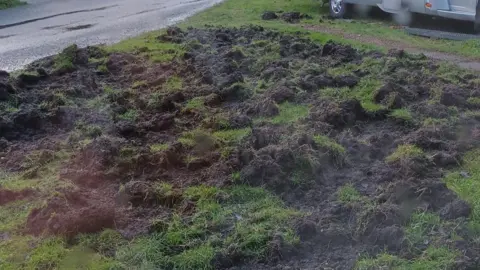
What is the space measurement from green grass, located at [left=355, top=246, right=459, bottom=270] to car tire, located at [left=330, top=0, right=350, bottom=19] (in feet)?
38.1

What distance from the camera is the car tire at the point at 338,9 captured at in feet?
51.0

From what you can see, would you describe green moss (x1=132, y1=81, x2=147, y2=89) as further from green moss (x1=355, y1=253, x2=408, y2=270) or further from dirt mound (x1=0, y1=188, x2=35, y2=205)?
green moss (x1=355, y1=253, x2=408, y2=270)

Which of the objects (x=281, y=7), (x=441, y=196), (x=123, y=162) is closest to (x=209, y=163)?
(x=123, y=162)

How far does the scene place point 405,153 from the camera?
612cm

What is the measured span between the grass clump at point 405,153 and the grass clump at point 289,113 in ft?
4.55

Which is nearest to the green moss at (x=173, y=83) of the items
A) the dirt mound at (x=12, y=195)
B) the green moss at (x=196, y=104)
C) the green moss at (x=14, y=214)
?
the green moss at (x=196, y=104)

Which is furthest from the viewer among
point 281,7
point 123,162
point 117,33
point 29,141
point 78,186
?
point 281,7

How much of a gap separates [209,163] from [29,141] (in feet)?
7.34

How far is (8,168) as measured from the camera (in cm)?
659

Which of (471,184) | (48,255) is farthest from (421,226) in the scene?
(48,255)

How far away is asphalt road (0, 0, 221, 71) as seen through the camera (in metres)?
12.8

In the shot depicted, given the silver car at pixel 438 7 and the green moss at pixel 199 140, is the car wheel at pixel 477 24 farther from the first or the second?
the green moss at pixel 199 140

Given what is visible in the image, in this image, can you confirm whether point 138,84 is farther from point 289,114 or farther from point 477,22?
point 477,22

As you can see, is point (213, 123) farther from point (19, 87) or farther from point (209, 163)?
point (19, 87)
